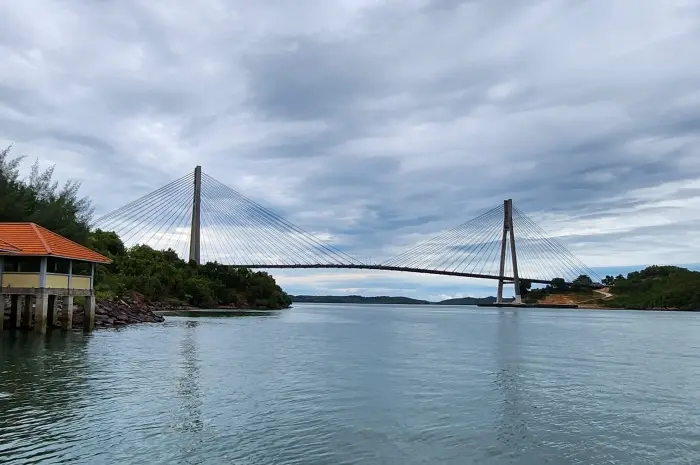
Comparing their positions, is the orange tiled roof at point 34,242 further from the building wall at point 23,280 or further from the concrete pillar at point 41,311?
the concrete pillar at point 41,311

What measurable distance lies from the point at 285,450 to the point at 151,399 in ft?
17.2

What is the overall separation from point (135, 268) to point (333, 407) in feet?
244

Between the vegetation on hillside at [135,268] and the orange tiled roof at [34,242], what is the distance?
8.14 meters

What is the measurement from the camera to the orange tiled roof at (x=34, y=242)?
25.5 metres

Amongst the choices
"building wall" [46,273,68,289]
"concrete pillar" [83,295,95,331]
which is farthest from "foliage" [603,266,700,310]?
"building wall" [46,273,68,289]

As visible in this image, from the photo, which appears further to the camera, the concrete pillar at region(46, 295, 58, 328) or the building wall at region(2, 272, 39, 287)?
the concrete pillar at region(46, 295, 58, 328)

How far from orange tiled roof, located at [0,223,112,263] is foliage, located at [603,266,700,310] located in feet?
433

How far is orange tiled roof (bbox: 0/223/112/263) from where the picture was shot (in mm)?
25469

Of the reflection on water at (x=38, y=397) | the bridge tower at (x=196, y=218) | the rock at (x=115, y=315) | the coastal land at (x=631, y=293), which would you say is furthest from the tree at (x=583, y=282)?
the reflection on water at (x=38, y=397)

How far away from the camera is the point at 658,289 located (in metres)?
139

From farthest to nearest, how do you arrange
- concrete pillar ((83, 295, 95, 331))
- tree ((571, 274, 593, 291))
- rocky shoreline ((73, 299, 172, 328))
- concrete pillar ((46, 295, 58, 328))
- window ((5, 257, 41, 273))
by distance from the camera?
tree ((571, 274, 593, 291)), rocky shoreline ((73, 299, 172, 328)), concrete pillar ((83, 295, 95, 331)), concrete pillar ((46, 295, 58, 328)), window ((5, 257, 41, 273))

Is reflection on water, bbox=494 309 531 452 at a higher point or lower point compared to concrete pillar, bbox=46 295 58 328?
lower

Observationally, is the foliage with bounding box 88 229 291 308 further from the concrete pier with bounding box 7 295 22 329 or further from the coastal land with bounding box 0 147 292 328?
the concrete pier with bounding box 7 295 22 329

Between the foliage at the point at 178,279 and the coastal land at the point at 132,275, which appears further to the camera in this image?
the foliage at the point at 178,279
